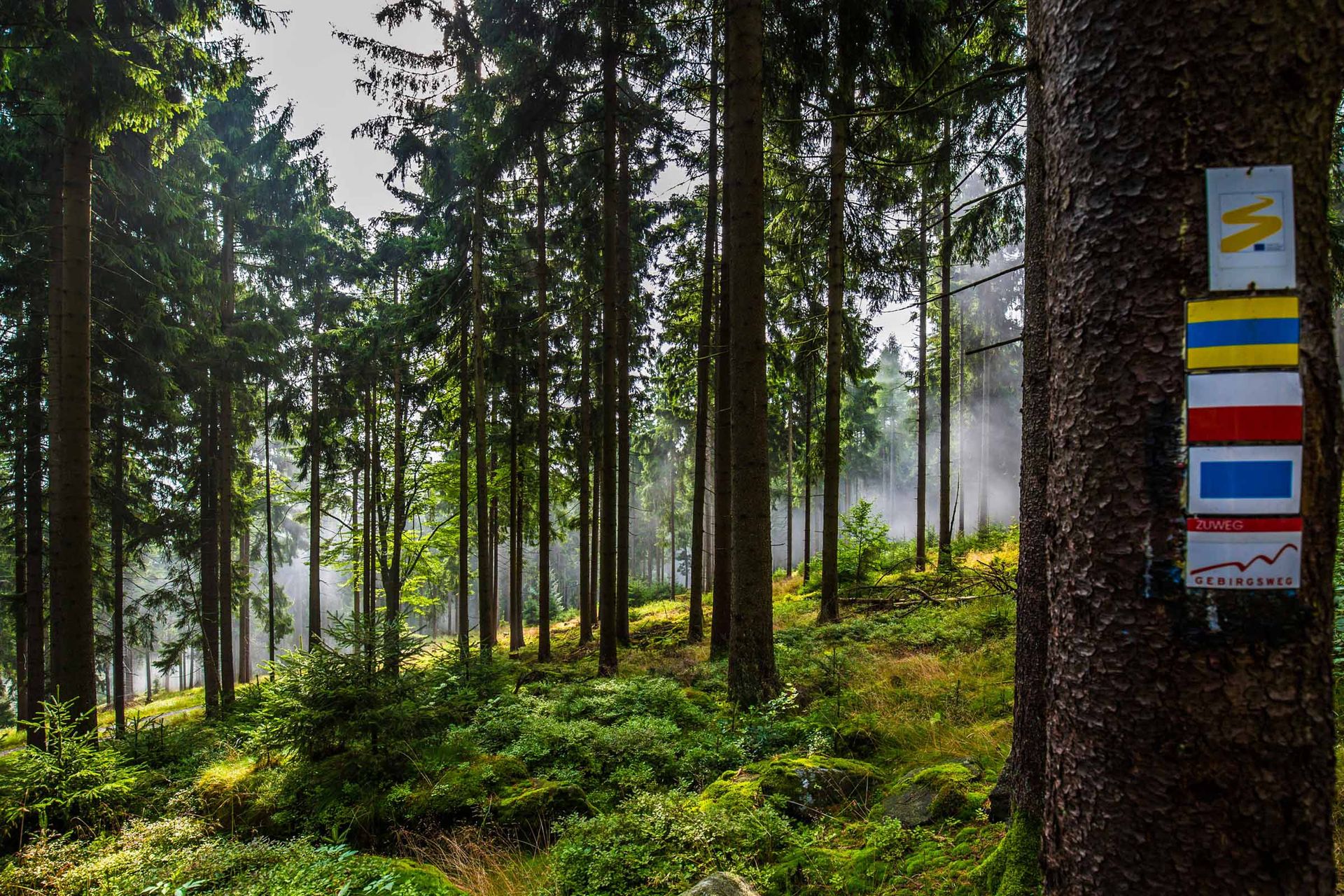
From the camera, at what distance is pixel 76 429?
22.1 feet

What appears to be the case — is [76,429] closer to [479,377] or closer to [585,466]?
[479,377]

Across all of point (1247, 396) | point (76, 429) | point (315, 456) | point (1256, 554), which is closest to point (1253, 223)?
point (1247, 396)

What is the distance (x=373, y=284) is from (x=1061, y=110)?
22.5 m

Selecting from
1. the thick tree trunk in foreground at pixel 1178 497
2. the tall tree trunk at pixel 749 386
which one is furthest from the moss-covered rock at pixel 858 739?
the thick tree trunk in foreground at pixel 1178 497

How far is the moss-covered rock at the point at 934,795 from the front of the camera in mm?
3316

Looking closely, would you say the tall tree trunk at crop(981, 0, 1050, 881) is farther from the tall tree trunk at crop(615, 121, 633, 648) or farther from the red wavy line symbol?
the tall tree trunk at crop(615, 121, 633, 648)

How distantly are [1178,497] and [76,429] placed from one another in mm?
9796

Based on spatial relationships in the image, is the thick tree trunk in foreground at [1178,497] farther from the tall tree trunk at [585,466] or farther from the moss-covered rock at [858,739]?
the tall tree trunk at [585,466]

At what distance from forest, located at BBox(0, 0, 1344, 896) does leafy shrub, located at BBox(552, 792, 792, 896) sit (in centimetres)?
3

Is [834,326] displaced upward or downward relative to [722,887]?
upward

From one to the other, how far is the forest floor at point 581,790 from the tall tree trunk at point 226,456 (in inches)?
339

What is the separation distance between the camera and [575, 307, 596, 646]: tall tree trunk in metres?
11.4

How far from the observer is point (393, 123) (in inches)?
457

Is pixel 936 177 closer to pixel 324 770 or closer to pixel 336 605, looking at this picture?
pixel 324 770
